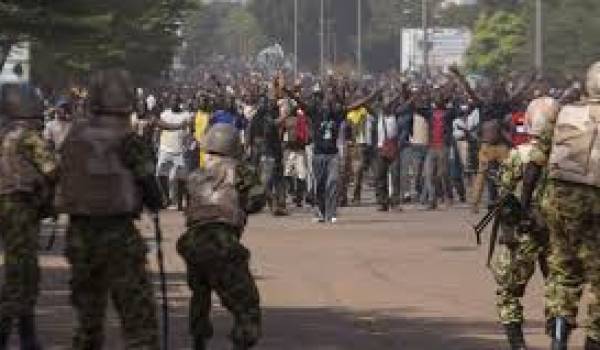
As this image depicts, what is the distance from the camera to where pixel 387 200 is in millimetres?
28422

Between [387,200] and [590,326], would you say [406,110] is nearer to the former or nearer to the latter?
[387,200]

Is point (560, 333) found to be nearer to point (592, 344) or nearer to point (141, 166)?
point (592, 344)

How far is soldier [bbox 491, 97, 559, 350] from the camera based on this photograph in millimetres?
11453

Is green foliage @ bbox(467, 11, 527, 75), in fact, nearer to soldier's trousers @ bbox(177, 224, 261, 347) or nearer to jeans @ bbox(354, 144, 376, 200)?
jeans @ bbox(354, 144, 376, 200)

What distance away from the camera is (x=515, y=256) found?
37.8ft

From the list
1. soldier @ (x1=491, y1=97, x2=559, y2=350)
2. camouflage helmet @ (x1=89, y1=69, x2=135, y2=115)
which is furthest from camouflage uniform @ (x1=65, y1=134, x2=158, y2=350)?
soldier @ (x1=491, y1=97, x2=559, y2=350)

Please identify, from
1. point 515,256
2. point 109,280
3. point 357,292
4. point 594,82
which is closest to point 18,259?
point 109,280

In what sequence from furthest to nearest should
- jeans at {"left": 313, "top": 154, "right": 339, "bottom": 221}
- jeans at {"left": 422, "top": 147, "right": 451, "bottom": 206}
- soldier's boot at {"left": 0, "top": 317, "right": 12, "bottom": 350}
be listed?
jeans at {"left": 422, "top": 147, "right": 451, "bottom": 206} → jeans at {"left": 313, "top": 154, "right": 339, "bottom": 221} → soldier's boot at {"left": 0, "top": 317, "right": 12, "bottom": 350}

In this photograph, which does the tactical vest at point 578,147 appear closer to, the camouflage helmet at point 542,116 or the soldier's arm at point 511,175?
the camouflage helmet at point 542,116

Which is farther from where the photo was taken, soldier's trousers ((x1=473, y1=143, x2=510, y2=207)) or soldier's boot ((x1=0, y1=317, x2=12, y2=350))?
soldier's trousers ((x1=473, y1=143, x2=510, y2=207))

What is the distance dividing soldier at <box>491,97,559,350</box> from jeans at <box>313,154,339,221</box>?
41.8ft

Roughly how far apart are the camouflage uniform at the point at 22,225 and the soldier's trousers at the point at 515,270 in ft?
9.49

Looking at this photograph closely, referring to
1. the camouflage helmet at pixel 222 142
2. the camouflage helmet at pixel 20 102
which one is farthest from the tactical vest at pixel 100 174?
the camouflage helmet at pixel 20 102

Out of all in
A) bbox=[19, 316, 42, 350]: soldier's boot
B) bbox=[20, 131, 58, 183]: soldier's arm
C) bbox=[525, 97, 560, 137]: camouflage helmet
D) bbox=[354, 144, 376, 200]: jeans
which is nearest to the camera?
bbox=[525, 97, 560, 137]: camouflage helmet
